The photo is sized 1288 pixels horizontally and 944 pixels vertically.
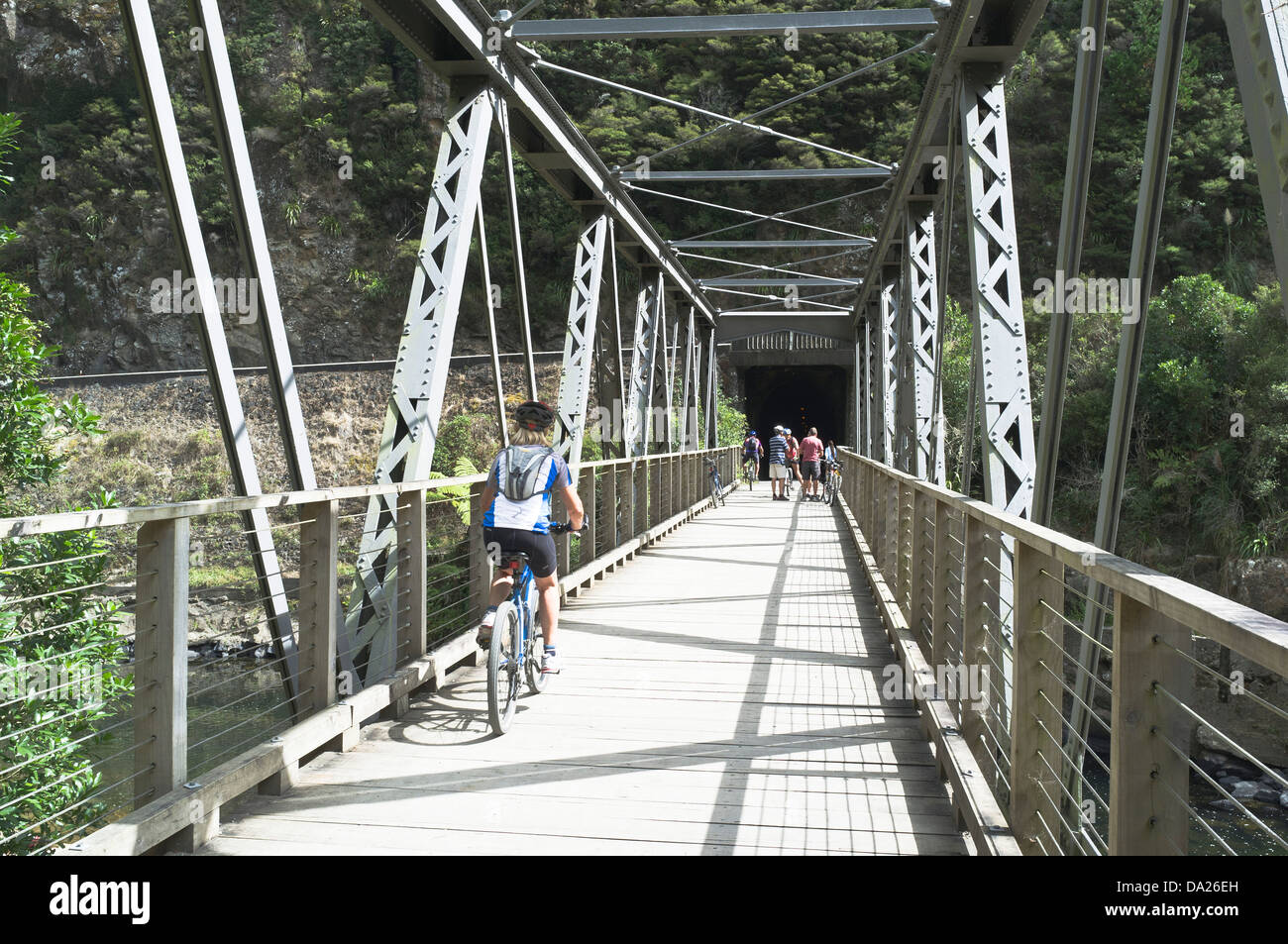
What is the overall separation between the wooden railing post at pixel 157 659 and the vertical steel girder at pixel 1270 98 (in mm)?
2809

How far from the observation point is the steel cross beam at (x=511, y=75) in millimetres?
6309

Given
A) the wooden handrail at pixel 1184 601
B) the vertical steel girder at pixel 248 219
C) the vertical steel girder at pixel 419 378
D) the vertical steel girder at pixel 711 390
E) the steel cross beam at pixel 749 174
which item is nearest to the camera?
the wooden handrail at pixel 1184 601

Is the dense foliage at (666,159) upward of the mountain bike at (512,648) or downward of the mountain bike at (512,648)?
upward

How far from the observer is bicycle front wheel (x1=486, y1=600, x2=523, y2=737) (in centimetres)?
436

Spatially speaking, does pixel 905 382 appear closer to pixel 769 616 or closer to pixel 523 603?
pixel 769 616

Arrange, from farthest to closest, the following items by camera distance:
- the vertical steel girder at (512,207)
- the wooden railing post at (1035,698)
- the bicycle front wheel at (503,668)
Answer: the vertical steel girder at (512,207) → the bicycle front wheel at (503,668) → the wooden railing post at (1035,698)

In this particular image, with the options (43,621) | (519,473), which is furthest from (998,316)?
(43,621)

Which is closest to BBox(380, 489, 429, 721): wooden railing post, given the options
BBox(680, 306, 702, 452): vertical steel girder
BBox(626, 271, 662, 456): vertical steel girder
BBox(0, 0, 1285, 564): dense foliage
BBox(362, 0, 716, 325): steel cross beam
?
BBox(362, 0, 716, 325): steel cross beam

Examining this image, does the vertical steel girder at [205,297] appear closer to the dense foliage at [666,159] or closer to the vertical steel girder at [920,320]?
the vertical steel girder at [920,320]

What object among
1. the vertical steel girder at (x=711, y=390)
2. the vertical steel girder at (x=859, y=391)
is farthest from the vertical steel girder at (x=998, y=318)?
the vertical steel girder at (x=711, y=390)

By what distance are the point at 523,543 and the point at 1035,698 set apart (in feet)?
8.00

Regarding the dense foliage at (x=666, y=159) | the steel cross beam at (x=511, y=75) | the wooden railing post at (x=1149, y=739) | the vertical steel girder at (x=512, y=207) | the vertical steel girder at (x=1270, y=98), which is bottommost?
the wooden railing post at (x=1149, y=739)

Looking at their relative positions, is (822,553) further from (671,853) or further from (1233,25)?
(1233,25)

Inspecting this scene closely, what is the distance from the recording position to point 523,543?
4.69 meters
